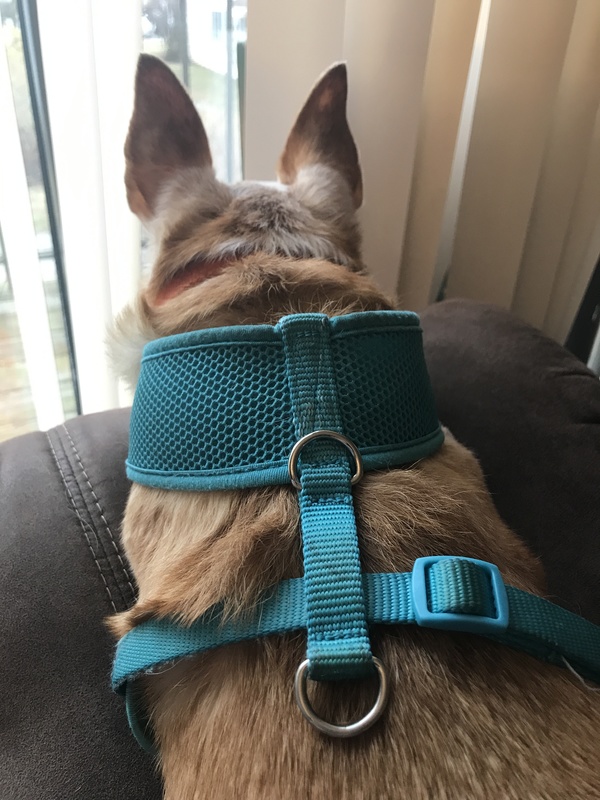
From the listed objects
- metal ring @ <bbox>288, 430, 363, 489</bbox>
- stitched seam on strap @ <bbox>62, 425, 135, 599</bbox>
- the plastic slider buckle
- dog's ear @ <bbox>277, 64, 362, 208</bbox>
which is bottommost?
stitched seam on strap @ <bbox>62, 425, 135, 599</bbox>

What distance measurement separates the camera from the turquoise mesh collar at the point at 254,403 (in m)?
0.59

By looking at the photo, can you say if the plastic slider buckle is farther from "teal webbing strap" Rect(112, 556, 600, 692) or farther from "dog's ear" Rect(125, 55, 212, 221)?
"dog's ear" Rect(125, 55, 212, 221)

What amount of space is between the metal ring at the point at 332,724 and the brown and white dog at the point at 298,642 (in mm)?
14

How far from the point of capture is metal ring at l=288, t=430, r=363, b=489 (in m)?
0.57

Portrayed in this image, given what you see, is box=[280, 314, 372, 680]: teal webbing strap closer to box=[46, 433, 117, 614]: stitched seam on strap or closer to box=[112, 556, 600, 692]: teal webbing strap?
box=[112, 556, 600, 692]: teal webbing strap

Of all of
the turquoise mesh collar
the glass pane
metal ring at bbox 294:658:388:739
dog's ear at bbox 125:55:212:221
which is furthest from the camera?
the glass pane

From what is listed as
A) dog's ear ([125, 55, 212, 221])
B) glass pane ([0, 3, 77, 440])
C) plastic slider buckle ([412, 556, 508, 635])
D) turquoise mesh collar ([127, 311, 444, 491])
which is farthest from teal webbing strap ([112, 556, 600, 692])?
glass pane ([0, 3, 77, 440])

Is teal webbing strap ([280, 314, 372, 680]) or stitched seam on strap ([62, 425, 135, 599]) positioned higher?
teal webbing strap ([280, 314, 372, 680])

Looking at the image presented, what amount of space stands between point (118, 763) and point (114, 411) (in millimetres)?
553

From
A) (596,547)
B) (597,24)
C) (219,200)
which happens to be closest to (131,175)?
(219,200)

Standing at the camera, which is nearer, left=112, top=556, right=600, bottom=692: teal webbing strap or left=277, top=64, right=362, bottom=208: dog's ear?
left=112, top=556, right=600, bottom=692: teal webbing strap

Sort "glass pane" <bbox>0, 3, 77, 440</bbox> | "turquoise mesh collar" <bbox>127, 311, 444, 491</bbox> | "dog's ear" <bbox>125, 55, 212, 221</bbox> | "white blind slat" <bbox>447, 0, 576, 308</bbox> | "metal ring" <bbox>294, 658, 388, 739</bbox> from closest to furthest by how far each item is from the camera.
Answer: "metal ring" <bbox>294, 658, 388, 739</bbox> → "turquoise mesh collar" <bbox>127, 311, 444, 491</bbox> → "dog's ear" <bbox>125, 55, 212, 221</bbox> → "glass pane" <bbox>0, 3, 77, 440</bbox> → "white blind slat" <bbox>447, 0, 576, 308</bbox>

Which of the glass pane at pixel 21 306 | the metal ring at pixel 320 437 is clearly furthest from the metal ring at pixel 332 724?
the glass pane at pixel 21 306

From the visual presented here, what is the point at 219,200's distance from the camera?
0.86 meters
